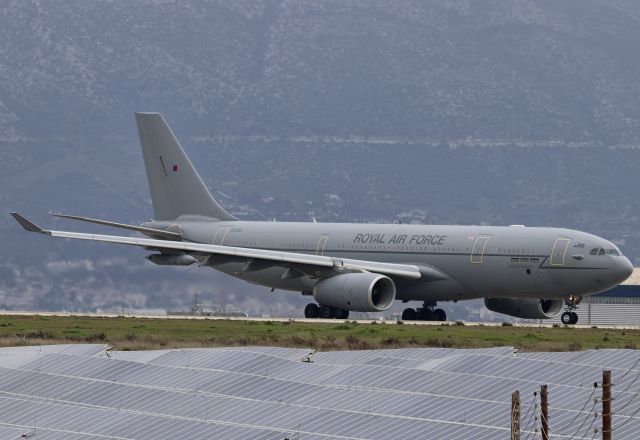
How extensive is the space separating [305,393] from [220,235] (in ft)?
116

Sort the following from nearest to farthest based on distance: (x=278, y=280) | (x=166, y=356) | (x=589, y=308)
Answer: (x=166, y=356)
(x=278, y=280)
(x=589, y=308)

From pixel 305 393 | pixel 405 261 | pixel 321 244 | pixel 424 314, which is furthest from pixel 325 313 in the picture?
pixel 305 393

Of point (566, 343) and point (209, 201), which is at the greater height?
point (209, 201)

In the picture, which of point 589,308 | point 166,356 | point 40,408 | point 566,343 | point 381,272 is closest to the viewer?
point 40,408

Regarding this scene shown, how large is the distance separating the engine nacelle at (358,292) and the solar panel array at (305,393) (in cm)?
2065

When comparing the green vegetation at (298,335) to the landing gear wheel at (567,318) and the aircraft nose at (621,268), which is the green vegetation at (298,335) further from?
the landing gear wheel at (567,318)

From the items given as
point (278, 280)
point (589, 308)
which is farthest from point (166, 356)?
point (589, 308)

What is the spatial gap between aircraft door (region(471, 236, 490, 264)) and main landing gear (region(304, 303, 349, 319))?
5746mm

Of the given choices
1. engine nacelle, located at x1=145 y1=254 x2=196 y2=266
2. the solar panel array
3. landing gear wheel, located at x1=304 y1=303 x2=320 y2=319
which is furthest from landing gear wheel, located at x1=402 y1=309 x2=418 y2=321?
the solar panel array

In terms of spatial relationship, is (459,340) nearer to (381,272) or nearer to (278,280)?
(381,272)

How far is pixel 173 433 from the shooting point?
35.0 m

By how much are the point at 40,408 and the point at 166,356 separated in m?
4.88

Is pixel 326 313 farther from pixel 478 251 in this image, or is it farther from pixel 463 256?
pixel 478 251

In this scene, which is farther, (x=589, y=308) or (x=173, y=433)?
(x=589, y=308)
